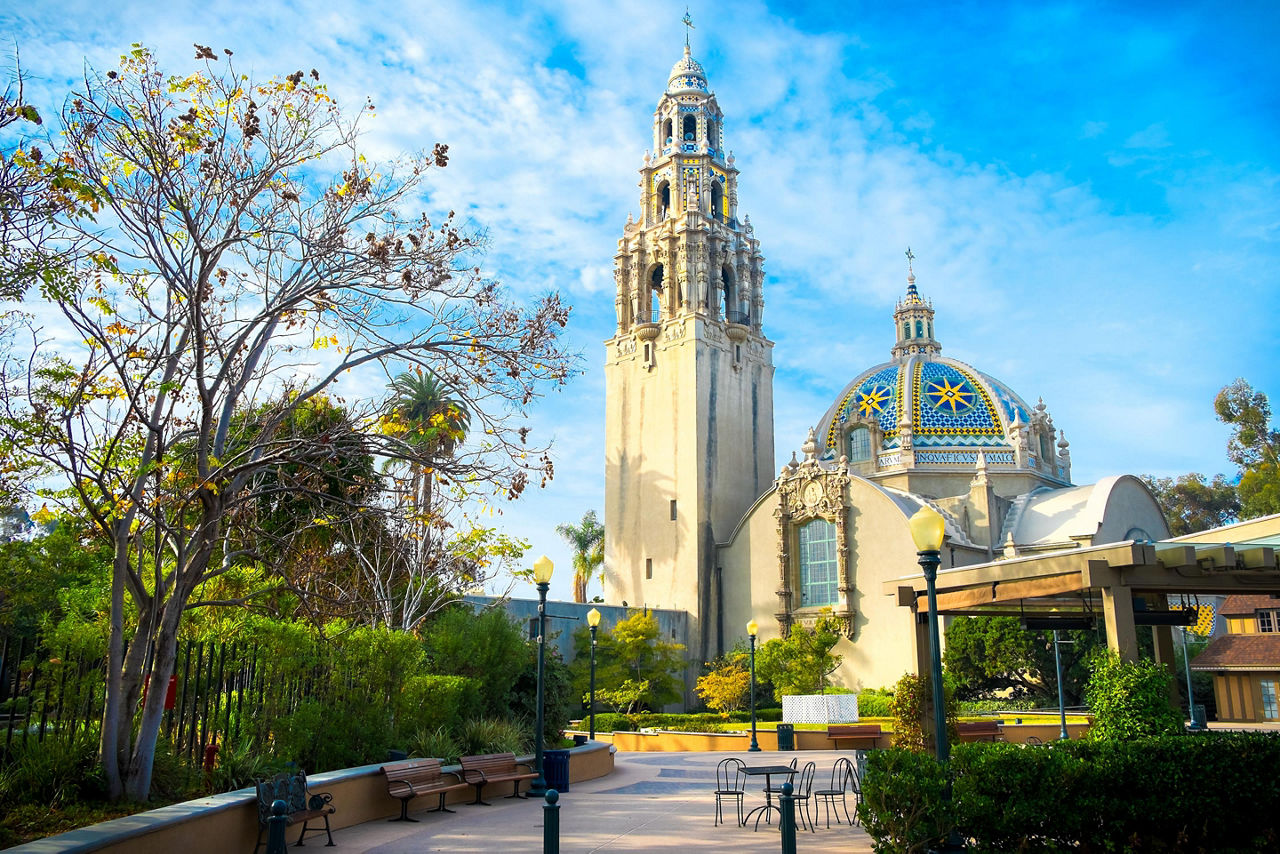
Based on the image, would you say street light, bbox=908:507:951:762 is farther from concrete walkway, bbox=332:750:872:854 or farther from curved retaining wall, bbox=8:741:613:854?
curved retaining wall, bbox=8:741:613:854

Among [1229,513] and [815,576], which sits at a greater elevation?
[1229,513]

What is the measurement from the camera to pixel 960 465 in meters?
43.2

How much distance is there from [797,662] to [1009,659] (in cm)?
731

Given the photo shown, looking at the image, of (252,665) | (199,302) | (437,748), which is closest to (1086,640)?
(437,748)

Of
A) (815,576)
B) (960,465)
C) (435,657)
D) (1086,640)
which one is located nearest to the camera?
(435,657)

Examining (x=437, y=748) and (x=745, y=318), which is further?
(x=745, y=318)

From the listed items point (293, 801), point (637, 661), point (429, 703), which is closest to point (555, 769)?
point (429, 703)

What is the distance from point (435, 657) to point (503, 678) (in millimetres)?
1492

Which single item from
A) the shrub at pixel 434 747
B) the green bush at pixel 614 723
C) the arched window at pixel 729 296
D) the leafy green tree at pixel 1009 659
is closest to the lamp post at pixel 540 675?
the shrub at pixel 434 747

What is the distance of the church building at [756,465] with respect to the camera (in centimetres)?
3862

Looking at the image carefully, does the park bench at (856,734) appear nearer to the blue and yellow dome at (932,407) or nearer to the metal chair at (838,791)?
the metal chair at (838,791)

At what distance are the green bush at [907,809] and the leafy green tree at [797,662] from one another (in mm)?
25210

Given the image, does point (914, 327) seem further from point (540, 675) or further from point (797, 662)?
point (540, 675)

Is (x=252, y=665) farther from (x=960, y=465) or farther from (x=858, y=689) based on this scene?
(x=960, y=465)
